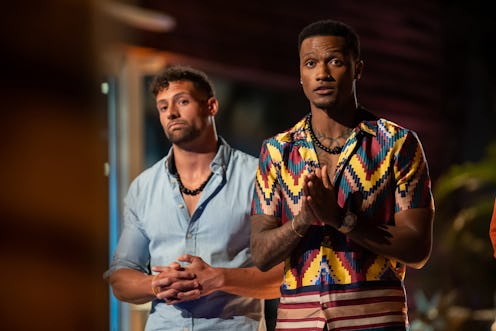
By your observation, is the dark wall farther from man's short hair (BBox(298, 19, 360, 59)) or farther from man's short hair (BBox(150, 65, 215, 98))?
man's short hair (BBox(150, 65, 215, 98))

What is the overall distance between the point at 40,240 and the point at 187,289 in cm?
223

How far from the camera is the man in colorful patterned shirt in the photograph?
86.1 inches

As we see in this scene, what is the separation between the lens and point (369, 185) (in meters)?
2.28

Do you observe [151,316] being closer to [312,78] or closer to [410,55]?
[312,78]

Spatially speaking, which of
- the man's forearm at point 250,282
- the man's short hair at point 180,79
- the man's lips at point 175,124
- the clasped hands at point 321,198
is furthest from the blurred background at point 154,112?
the clasped hands at point 321,198

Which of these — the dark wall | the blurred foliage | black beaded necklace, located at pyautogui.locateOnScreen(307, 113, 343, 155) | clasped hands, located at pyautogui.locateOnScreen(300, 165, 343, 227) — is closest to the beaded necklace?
black beaded necklace, located at pyautogui.locateOnScreen(307, 113, 343, 155)

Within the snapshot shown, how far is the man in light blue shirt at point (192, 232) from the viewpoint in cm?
280

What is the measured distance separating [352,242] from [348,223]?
0.44 ft

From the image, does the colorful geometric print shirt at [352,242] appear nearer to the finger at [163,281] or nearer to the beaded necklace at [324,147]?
the beaded necklace at [324,147]

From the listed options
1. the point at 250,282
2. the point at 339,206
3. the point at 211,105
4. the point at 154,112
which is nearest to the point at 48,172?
the point at 339,206

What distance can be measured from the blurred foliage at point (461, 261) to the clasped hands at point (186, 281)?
13.5ft

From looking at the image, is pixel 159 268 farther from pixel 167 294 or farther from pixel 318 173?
pixel 318 173

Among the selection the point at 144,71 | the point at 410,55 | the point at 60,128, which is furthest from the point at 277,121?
the point at 60,128

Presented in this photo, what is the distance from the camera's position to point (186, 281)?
2715 mm
